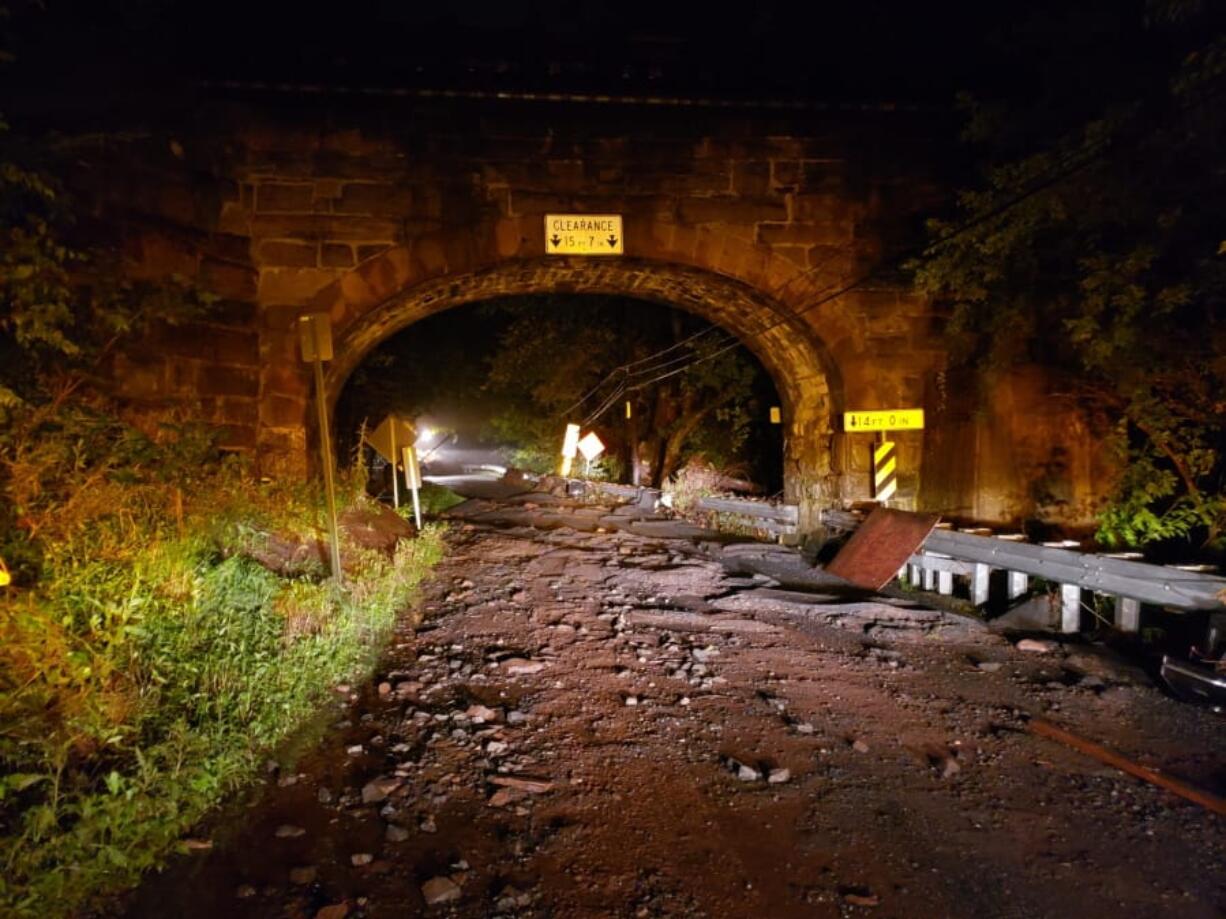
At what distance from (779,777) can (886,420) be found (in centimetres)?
627

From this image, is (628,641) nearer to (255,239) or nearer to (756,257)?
(756,257)

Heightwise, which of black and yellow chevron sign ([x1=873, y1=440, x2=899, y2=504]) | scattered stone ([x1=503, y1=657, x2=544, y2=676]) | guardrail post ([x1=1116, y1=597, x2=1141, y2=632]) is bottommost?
scattered stone ([x1=503, y1=657, x2=544, y2=676])

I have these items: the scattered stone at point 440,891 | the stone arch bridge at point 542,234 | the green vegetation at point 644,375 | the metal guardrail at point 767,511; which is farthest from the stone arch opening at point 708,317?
the scattered stone at point 440,891

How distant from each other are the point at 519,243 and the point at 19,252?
15.5 feet

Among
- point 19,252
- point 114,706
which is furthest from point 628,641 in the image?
point 19,252

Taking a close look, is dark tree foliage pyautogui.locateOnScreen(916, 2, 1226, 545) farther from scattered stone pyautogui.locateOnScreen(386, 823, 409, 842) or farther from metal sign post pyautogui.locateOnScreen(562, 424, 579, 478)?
metal sign post pyautogui.locateOnScreen(562, 424, 579, 478)

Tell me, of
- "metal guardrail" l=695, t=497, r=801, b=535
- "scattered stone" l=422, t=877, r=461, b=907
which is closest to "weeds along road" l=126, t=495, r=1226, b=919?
"scattered stone" l=422, t=877, r=461, b=907

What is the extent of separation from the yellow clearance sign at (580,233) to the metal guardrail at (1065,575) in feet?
16.2

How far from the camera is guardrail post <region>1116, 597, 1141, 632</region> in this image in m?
5.16

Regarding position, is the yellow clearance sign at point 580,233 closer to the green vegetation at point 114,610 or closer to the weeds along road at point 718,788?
the green vegetation at point 114,610

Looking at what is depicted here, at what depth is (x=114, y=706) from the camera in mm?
3082

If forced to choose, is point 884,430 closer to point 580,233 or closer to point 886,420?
point 886,420

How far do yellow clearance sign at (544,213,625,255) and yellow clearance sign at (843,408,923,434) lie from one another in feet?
12.2

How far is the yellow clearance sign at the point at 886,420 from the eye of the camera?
856 centimetres
